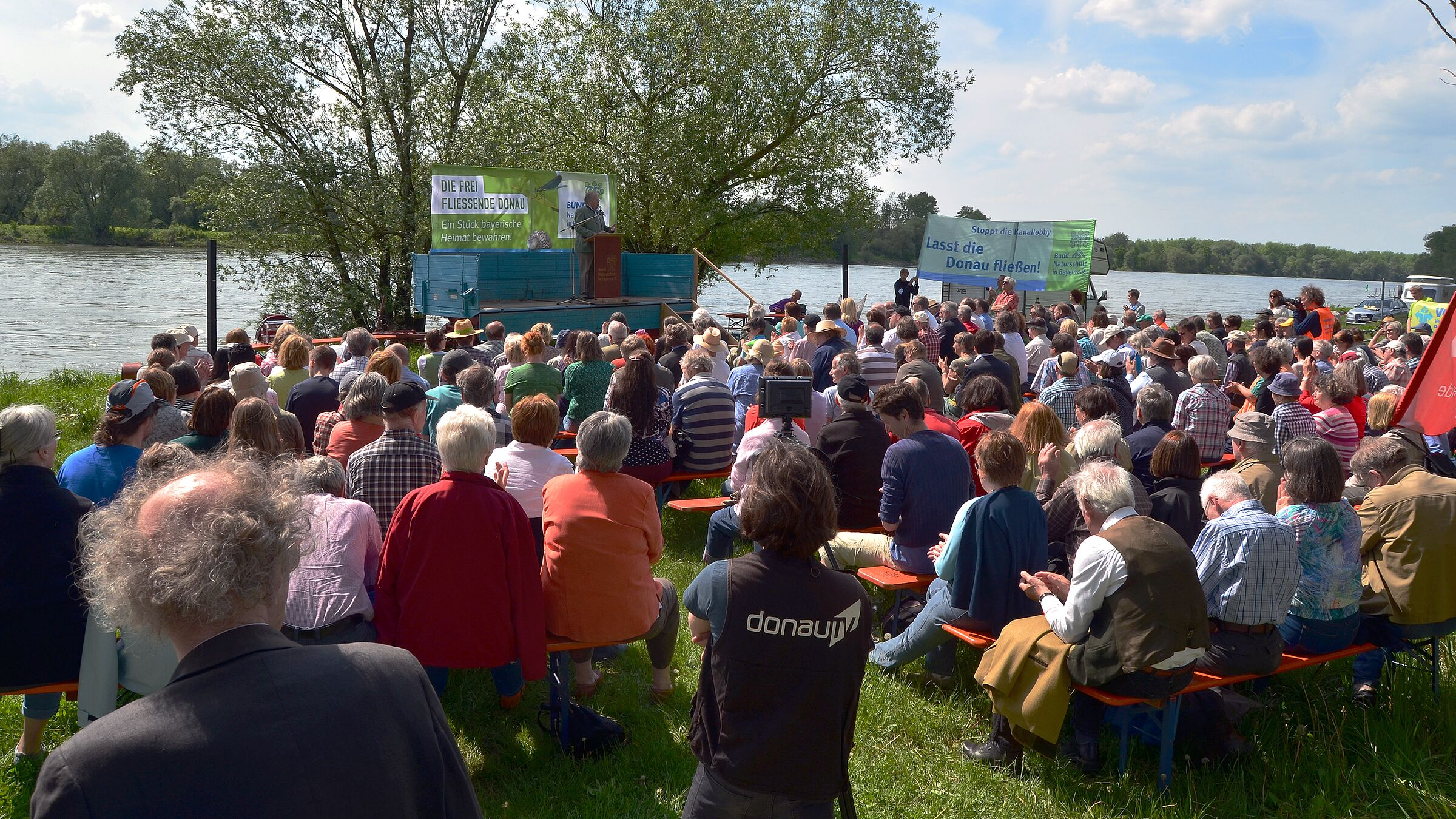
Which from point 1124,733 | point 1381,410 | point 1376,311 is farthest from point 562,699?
point 1376,311

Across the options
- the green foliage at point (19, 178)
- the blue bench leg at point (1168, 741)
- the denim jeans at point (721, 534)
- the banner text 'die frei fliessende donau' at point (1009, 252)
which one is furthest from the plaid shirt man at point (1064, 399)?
the green foliage at point (19, 178)

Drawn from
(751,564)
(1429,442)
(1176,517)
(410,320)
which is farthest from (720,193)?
(751,564)

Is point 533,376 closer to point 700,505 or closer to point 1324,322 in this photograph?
point 700,505

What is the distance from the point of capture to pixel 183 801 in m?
1.29

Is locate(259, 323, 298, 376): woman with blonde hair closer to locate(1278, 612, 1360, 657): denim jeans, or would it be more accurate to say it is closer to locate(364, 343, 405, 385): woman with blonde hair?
locate(364, 343, 405, 385): woman with blonde hair

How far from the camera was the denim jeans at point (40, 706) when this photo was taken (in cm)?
372

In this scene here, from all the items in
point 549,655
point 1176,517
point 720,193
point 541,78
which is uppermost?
point 541,78

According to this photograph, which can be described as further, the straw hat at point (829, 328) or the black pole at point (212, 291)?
the black pole at point (212, 291)

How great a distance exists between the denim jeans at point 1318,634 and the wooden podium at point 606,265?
14.0m

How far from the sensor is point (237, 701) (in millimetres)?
1342

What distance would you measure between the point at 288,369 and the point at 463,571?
14.2 ft

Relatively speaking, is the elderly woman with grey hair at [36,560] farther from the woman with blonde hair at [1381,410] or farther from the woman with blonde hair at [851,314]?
the woman with blonde hair at [851,314]

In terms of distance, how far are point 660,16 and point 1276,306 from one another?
44.2 ft

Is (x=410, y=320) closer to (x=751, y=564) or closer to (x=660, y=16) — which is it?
(x=660, y=16)
